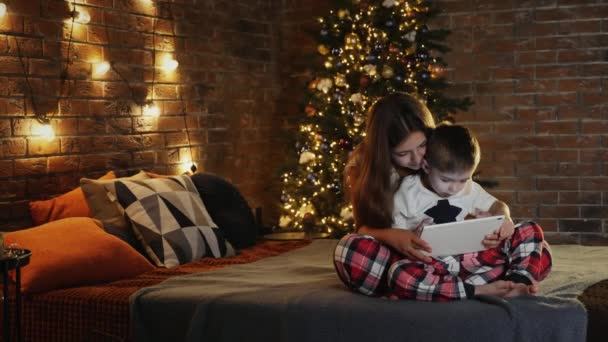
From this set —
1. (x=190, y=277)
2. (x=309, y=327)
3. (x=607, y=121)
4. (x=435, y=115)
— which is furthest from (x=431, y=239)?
(x=607, y=121)

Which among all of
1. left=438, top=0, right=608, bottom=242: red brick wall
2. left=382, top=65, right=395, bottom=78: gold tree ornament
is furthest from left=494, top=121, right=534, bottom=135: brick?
left=382, top=65, right=395, bottom=78: gold tree ornament

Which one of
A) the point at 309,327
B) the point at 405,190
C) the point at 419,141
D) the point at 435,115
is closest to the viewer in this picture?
the point at 309,327

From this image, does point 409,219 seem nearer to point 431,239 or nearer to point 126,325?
point 431,239

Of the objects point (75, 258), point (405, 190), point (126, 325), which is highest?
point (405, 190)

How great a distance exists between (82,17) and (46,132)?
0.56 metres

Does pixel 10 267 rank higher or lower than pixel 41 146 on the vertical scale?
lower

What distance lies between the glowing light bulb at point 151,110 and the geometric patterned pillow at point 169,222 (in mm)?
624

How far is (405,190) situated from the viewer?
271 cm

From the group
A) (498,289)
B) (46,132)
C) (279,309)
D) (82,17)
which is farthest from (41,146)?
(498,289)

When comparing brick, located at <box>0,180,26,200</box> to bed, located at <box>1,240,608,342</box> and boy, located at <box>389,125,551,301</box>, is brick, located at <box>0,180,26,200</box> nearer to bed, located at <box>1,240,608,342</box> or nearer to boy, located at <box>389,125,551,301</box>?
bed, located at <box>1,240,608,342</box>

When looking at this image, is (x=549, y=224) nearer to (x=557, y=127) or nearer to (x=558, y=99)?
(x=557, y=127)

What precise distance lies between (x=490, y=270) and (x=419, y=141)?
1.65 ft

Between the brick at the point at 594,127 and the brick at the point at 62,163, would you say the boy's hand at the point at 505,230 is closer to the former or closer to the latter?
the brick at the point at 62,163

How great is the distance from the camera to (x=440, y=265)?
2.62m
